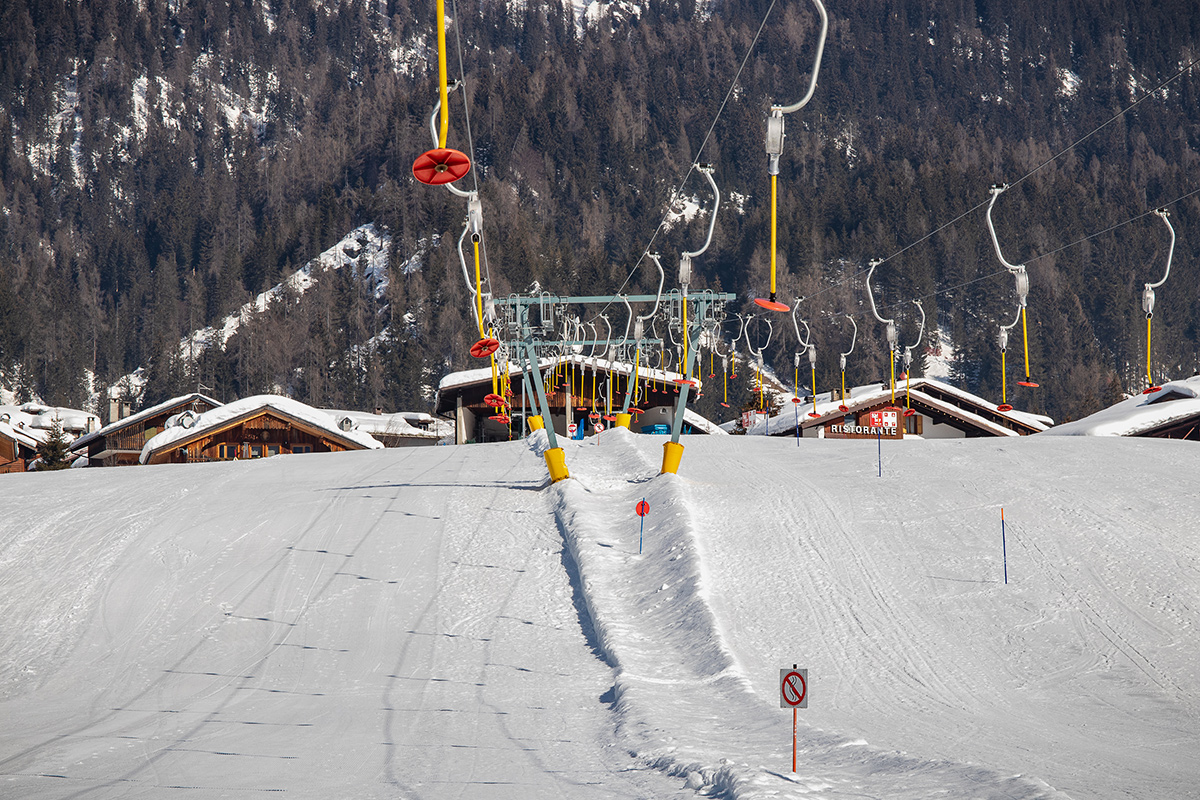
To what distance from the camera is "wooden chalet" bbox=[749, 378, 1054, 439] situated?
5025cm

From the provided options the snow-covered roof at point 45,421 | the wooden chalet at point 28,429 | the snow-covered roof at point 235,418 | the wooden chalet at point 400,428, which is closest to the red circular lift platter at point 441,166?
the snow-covered roof at point 235,418

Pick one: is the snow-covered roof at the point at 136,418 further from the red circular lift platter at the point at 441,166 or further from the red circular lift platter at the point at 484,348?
the red circular lift platter at the point at 441,166

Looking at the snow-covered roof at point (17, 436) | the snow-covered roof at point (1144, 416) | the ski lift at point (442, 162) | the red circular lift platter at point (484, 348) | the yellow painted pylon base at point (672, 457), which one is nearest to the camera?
the ski lift at point (442, 162)

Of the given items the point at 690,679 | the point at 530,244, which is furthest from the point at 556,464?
the point at 530,244

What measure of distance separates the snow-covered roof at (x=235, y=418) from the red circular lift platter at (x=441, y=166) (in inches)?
A: 1486

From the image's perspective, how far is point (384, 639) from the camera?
546 inches

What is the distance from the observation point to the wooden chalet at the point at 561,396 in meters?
52.1

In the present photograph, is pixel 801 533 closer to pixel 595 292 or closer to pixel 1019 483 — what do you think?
pixel 1019 483

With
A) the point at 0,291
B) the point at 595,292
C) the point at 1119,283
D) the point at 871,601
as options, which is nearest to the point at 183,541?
the point at 871,601

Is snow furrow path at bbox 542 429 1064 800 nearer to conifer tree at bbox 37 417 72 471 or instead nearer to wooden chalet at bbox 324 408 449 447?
conifer tree at bbox 37 417 72 471

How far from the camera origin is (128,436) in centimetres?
5691

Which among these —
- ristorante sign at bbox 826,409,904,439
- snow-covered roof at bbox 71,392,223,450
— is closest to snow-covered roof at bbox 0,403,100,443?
snow-covered roof at bbox 71,392,223,450

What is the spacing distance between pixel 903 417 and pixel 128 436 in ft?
136

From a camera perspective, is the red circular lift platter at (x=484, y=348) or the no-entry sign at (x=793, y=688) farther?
the red circular lift platter at (x=484, y=348)
